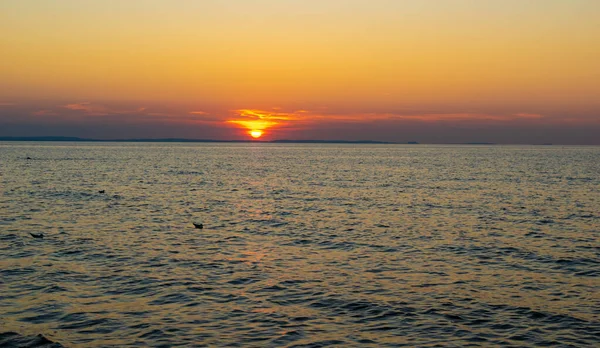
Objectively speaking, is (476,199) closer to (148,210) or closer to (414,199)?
(414,199)

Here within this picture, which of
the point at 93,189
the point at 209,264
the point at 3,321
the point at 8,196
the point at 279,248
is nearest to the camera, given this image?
the point at 3,321

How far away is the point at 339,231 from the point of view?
4031 cm

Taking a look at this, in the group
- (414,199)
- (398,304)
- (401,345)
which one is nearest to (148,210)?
(414,199)

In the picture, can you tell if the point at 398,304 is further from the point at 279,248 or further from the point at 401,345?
the point at 279,248

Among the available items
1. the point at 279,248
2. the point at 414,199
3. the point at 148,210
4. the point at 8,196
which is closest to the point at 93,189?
the point at 8,196

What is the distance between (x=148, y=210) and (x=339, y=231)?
20926 mm

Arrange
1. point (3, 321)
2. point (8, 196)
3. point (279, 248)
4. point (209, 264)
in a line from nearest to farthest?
point (3, 321) < point (209, 264) < point (279, 248) < point (8, 196)

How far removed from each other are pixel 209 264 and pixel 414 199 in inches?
1542

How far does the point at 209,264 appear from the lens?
28984 mm

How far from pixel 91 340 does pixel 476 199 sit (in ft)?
174

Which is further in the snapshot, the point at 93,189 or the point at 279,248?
the point at 93,189

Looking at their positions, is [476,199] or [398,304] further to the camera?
[476,199]

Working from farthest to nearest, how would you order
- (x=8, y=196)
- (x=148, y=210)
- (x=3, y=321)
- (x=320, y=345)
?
(x=8, y=196) < (x=148, y=210) < (x=3, y=321) < (x=320, y=345)

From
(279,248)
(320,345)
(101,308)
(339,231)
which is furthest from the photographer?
(339,231)
